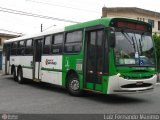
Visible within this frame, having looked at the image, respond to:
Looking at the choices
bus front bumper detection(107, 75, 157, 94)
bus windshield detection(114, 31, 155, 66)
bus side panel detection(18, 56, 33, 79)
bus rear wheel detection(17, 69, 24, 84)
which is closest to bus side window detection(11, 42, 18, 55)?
bus side panel detection(18, 56, 33, 79)

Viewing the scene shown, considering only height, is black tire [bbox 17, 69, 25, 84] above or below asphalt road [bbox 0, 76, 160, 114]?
above

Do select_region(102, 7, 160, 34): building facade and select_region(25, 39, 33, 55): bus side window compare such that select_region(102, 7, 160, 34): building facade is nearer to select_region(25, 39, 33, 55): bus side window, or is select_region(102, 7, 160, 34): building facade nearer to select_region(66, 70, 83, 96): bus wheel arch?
select_region(25, 39, 33, 55): bus side window

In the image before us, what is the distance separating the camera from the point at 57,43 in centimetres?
1488

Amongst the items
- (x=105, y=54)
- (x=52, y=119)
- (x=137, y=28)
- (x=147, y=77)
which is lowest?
(x=52, y=119)

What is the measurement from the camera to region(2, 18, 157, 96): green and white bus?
1112 centimetres

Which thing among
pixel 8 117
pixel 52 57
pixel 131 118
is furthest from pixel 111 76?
pixel 52 57

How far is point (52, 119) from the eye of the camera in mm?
8500

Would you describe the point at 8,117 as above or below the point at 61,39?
below

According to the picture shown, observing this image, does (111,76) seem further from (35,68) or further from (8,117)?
(35,68)

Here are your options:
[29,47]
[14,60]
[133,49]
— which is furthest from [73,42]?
[14,60]

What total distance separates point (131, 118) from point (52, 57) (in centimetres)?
728

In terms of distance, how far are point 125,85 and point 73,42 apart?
3.38 metres

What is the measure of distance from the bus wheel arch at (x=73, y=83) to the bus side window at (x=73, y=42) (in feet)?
3.06

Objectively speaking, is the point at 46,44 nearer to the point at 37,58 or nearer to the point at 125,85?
the point at 37,58
